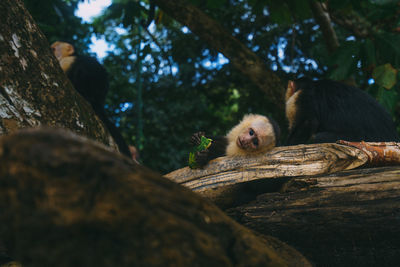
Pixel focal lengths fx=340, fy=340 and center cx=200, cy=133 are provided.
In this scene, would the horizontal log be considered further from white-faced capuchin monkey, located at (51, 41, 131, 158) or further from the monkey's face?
the monkey's face

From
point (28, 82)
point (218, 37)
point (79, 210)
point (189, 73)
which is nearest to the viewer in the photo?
point (79, 210)

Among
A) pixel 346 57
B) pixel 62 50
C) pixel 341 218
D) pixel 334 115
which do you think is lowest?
pixel 341 218

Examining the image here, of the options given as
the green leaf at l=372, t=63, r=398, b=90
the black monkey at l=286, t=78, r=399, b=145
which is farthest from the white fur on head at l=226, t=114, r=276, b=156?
the green leaf at l=372, t=63, r=398, b=90

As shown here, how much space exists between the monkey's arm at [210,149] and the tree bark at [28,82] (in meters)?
0.71

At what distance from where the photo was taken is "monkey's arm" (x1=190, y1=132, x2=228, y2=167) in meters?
2.12

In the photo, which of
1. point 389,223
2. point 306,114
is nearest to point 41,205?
point 389,223

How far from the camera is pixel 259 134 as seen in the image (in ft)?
8.14

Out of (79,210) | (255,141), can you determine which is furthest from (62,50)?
(79,210)

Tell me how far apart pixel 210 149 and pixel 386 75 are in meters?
2.05

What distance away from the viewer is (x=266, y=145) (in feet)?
7.91

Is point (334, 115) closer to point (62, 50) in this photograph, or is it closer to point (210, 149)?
point (210, 149)

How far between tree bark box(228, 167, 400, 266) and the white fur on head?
22.3 inches

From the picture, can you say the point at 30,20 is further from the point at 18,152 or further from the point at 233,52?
the point at 233,52

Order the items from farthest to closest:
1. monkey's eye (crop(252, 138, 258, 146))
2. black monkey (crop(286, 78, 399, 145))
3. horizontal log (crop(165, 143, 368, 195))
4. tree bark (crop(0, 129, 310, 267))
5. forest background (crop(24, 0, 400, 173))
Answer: forest background (crop(24, 0, 400, 173)), black monkey (crop(286, 78, 399, 145)), monkey's eye (crop(252, 138, 258, 146)), horizontal log (crop(165, 143, 368, 195)), tree bark (crop(0, 129, 310, 267))
